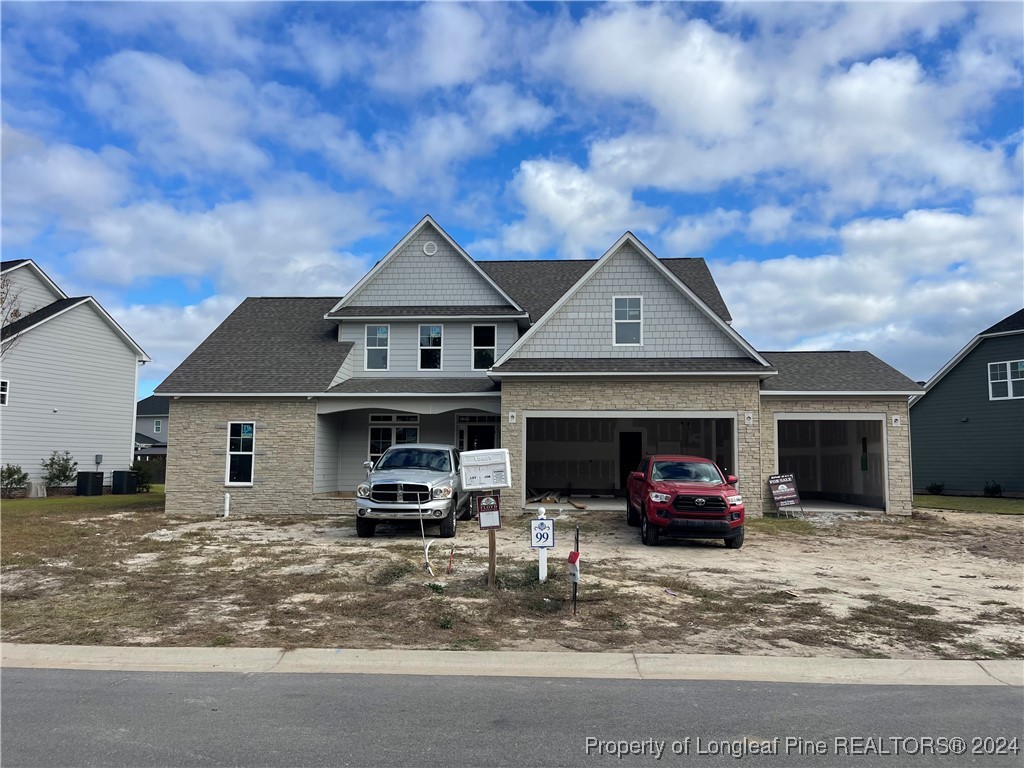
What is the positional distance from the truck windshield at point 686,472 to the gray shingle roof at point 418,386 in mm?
6940

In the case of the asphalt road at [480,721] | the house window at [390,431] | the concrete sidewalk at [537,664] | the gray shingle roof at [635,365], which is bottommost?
the concrete sidewalk at [537,664]

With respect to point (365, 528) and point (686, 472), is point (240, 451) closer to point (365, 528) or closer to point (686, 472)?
point (365, 528)

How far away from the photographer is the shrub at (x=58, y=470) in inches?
1181

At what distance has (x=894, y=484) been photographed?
20.9 meters

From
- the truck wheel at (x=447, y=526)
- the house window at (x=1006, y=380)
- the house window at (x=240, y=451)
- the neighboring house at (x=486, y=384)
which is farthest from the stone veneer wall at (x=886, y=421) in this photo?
the house window at (x=240, y=451)

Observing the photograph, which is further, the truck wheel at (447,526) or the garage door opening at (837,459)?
the garage door opening at (837,459)

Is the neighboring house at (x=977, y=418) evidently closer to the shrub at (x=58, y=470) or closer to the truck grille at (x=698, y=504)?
the truck grille at (x=698, y=504)

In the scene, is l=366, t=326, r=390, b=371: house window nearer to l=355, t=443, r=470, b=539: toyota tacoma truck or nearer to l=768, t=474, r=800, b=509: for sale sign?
l=355, t=443, r=470, b=539: toyota tacoma truck

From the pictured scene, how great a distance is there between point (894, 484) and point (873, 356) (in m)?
4.63

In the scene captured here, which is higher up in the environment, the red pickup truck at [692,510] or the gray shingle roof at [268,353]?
the gray shingle roof at [268,353]

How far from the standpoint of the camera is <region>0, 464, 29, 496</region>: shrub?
2803 cm

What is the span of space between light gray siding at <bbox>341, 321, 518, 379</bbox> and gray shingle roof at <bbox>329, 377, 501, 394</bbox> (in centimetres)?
72

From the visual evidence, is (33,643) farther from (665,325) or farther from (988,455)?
(988,455)

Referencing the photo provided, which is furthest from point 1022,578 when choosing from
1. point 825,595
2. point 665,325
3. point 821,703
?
point 665,325
